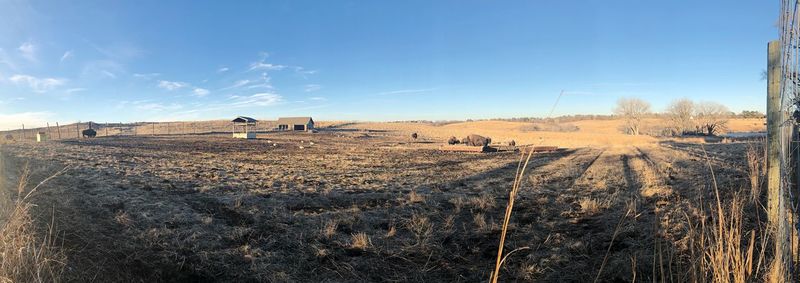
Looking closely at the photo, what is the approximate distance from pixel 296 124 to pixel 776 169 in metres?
71.0

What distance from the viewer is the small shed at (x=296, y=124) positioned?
228 feet

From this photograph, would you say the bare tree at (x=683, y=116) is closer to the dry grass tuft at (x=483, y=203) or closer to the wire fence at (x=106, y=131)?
the dry grass tuft at (x=483, y=203)

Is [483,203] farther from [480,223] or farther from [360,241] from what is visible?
[360,241]

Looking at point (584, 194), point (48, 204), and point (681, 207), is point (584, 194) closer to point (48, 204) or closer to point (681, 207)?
point (681, 207)

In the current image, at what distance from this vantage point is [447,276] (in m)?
4.37

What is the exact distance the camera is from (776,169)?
141 inches

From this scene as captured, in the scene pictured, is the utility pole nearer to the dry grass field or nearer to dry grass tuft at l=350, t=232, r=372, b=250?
the dry grass field

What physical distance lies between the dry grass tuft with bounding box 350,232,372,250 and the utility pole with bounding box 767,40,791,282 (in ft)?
13.2

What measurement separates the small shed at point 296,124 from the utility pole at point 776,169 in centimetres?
6739

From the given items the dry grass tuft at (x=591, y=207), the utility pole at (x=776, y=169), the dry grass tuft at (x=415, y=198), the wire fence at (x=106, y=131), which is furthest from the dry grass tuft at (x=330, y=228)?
the wire fence at (x=106, y=131)

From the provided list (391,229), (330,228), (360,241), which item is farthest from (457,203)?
(360,241)

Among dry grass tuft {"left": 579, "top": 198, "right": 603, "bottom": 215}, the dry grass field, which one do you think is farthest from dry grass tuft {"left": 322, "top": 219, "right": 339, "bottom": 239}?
dry grass tuft {"left": 579, "top": 198, "right": 603, "bottom": 215}

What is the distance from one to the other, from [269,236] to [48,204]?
13.2 ft

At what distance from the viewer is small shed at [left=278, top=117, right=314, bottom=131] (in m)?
69.6
